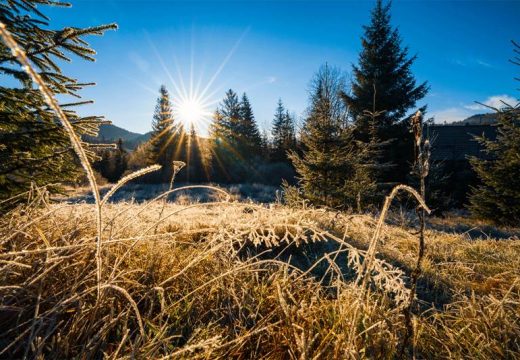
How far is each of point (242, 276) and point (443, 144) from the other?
33972 mm

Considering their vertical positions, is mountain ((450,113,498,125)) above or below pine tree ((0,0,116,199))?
above

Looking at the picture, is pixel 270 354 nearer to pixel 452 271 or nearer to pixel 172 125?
pixel 452 271

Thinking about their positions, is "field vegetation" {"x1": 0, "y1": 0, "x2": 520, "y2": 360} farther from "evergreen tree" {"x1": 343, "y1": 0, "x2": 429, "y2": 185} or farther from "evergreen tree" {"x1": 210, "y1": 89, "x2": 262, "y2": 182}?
"evergreen tree" {"x1": 210, "y1": 89, "x2": 262, "y2": 182}

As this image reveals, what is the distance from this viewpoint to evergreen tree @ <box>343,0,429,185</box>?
57.4 feet

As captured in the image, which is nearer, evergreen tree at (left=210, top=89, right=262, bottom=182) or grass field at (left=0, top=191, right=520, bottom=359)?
grass field at (left=0, top=191, right=520, bottom=359)

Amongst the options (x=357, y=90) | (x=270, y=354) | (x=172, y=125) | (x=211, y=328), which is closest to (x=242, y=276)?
(x=211, y=328)

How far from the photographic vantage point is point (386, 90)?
18.5 m

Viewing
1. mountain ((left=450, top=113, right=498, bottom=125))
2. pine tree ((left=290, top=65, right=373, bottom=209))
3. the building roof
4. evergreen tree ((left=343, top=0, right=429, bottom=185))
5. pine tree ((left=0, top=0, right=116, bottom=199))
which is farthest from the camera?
mountain ((left=450, top=113, right=498, bottom=125))

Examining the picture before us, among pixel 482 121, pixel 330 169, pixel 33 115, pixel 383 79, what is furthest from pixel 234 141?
pixel 482 121

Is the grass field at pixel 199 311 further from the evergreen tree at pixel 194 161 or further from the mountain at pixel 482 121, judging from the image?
the mountain at pixel 482 121

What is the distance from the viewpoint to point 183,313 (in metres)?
1.35

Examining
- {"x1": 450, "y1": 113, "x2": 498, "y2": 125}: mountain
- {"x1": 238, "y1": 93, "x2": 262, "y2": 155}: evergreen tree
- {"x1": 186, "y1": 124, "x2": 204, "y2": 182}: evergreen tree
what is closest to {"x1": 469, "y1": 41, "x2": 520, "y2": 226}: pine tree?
{"x1": 450, "y1": 113, "x2": 498, "y2": 125}: mountain

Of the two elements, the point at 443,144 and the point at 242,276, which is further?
the point at 443,144

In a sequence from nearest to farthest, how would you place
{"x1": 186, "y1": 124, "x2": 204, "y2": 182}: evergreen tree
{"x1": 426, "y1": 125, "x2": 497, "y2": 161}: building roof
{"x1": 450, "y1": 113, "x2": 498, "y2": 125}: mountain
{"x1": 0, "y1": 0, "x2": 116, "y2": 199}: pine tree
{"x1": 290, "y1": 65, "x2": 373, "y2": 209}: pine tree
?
{"x1": 0, "y1": 0, "x2": 116, "y2": 199}: pine tree < {"x1": 290, "y1": 65, "x2": 373, "y2": 209}: pine tree < {"x1": 426, "y1": 125, "x2": 497, "y2": 161}: building roof < {"x1": 186, "y1": 124, "x2": 204, "y2": 182}: evergreen tree < {"x1": 450, "y1": 113, "x2": 498, "y2": 125}: mountain
